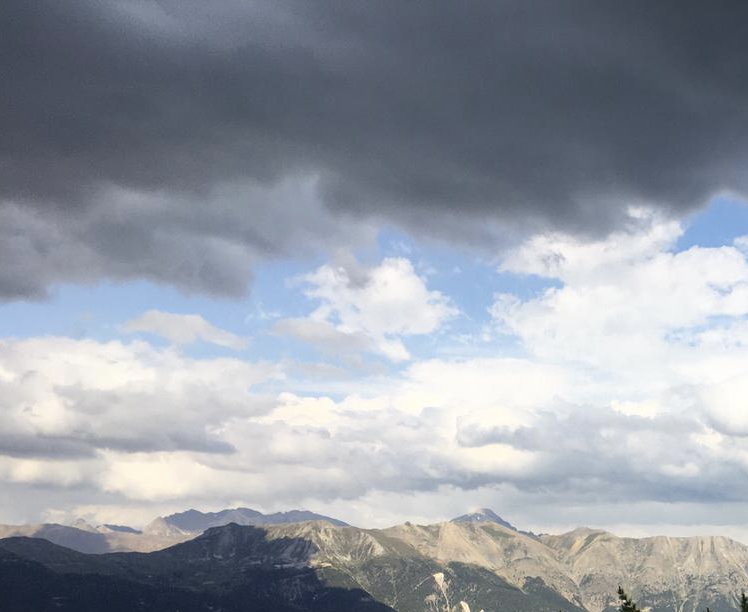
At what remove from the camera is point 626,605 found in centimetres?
13400

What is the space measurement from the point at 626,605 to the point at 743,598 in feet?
116

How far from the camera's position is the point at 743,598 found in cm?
15388

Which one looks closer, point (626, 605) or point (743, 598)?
point (626, 605)
